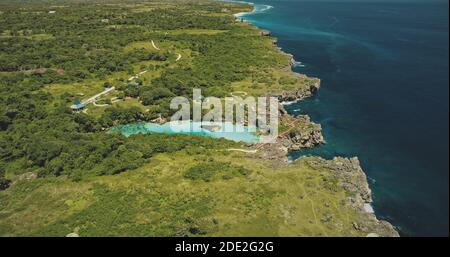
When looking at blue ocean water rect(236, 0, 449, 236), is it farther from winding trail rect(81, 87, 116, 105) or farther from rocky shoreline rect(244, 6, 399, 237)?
winding trail rect(81, 87, 116, 105)

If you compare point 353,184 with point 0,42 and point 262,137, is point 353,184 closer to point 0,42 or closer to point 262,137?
point 262,137

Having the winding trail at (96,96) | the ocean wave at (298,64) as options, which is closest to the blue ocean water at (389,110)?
the ocean wave at (298,64)

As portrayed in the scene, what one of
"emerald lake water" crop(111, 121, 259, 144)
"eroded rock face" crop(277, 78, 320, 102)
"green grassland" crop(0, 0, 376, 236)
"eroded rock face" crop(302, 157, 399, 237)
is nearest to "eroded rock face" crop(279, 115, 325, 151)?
"green grassland" crop(0, 0, 376, 236)

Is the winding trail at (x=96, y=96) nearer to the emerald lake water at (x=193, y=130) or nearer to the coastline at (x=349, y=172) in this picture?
the emerald lake water at (x=193, y=130)

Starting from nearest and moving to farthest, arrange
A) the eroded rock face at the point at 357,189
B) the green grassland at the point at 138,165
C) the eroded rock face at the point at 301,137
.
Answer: the eroded rock face at the point at 357,189, the green grassland at the point at 138,165, the eroded rock face at the point at 301,137

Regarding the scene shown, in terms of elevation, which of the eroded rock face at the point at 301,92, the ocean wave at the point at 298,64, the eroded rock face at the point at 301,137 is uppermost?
the ocean wave at the point at 298,64

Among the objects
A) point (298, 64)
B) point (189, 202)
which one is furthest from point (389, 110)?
point (189, 202)
